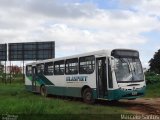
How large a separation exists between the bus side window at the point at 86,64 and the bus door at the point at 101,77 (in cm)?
59

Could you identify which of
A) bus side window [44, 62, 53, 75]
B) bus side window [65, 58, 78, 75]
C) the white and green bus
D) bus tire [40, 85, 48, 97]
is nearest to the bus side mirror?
the white and green bus

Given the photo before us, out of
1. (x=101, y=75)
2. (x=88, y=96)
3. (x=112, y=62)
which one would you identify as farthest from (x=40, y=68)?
(x=112, y=62)

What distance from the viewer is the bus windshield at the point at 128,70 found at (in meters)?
21.1

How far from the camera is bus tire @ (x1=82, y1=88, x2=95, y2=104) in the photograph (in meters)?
23.1

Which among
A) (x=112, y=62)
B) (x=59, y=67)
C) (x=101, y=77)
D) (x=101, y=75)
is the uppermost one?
(x=59, y=67)

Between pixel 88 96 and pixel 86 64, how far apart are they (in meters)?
1.78

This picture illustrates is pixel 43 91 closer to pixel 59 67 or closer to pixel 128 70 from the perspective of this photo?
pixel 59 67

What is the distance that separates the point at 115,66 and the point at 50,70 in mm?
9665

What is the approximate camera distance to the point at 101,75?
2205cm

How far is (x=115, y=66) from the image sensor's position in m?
21.2

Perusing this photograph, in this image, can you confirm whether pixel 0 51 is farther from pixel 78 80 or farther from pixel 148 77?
pixel 78 80

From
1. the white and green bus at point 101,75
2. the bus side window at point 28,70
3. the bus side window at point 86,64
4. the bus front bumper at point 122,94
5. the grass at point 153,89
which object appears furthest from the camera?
the bus side window at point 28,70

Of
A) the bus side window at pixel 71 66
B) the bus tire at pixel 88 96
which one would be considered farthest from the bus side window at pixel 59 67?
the bus tire at pixel 88 96

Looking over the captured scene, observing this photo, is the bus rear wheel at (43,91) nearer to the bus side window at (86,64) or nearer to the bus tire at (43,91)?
the bus tire at (43,91)
